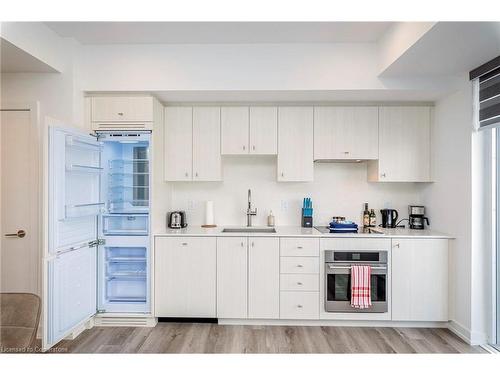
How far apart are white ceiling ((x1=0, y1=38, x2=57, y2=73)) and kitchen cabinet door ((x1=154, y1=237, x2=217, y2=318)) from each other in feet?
6.04

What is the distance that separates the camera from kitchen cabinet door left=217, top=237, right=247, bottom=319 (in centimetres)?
315

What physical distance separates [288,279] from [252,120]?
5.45 feet

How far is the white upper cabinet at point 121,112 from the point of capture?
10.3ft

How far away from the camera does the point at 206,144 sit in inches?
136

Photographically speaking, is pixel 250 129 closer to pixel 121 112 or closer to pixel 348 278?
pixel 121 112

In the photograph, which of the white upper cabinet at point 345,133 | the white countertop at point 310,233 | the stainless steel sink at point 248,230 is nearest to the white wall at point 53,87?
the white countertop at point 310,233

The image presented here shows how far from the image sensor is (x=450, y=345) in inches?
110

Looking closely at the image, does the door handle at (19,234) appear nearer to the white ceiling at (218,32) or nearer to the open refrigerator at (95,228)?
the open refrigerator at (95,228)

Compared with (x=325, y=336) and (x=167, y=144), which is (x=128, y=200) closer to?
(x=167, y=144)

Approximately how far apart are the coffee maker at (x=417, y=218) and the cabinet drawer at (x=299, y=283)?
1.28m

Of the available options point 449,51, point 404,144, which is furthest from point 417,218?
point 449,51

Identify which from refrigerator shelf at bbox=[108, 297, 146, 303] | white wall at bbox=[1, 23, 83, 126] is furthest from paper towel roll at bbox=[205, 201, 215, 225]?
white wall at bbox=[1, 23, 83, 126]
